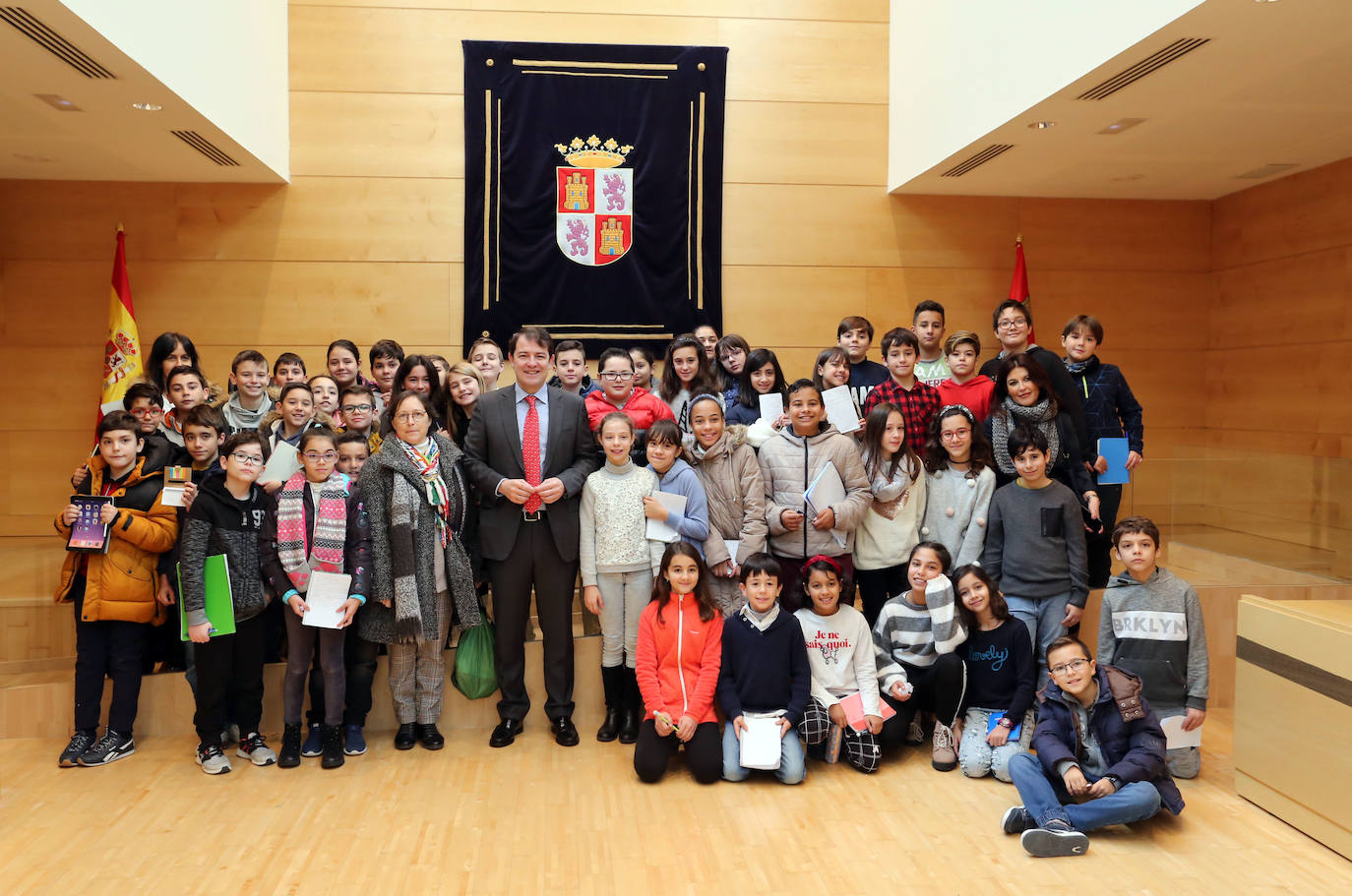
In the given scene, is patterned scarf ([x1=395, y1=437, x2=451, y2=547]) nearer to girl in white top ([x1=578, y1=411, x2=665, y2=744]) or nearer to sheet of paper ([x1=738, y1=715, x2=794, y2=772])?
girl in white top ([x1=578, y1=411, x2=665, y2=744])

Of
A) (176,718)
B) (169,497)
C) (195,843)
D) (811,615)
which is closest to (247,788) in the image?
(195,843)

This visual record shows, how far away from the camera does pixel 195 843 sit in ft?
10.1

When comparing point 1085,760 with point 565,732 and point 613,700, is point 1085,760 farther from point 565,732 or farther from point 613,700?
point 565,732

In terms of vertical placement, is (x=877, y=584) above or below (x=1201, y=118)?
below

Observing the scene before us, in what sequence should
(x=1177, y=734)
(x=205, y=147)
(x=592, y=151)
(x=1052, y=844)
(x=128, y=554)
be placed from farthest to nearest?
(x=592, y=151)
(x=205, y=147)
(x=128, y=554)
(x=1177, y=734)
(x=1052, y=844)

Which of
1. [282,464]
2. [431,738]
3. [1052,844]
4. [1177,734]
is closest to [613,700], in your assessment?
[431,738]

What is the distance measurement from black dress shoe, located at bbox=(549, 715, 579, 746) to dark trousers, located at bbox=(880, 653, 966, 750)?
48.7 inches

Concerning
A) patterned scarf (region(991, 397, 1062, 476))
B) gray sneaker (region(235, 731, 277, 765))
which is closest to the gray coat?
gray sneaker (region(235, 731, 277, 765))

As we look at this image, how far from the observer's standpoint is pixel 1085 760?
3.32 m

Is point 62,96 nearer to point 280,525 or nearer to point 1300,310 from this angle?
point 280,525

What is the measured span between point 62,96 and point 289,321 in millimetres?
1829

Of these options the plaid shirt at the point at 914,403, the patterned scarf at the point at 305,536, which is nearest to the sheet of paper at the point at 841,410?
the plaid shirt at the point at 914,403

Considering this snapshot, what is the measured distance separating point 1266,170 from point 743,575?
4.32m

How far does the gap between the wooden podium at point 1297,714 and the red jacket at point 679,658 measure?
1.87m
